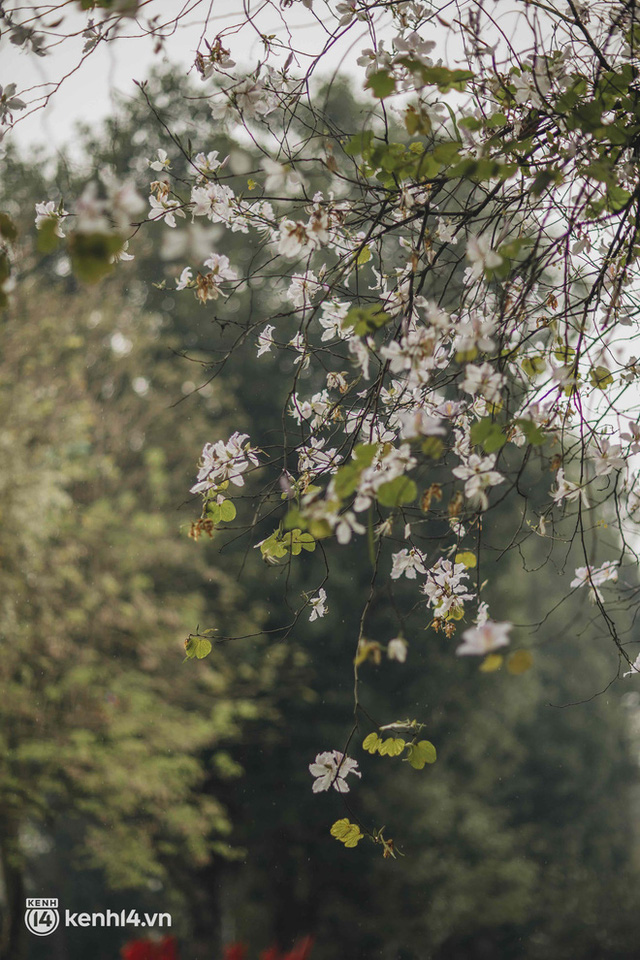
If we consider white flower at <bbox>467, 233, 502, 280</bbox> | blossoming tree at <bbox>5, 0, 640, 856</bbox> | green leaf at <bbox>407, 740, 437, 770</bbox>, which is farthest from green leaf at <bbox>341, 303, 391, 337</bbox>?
green leaf at <bbox>407, 740, 437, 770</bbox>

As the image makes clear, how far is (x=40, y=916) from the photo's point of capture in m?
7.59

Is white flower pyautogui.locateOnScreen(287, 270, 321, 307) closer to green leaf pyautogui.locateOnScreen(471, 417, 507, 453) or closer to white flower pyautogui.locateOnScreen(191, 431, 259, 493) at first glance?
white flower pyautogui.locateOnScreen(191, 431, 259, 493)

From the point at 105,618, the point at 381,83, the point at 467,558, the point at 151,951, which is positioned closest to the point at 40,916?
the point at 105,618

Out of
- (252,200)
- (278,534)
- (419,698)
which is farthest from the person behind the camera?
(419,698)

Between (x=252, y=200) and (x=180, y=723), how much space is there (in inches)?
227

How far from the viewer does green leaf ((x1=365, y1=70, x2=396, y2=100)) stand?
111 centimetres

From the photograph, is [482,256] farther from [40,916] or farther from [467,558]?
[40,916]

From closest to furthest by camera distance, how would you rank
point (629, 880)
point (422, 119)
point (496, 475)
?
1. point (422, 119)
2. point (496, 475)
3. point (629, 880)

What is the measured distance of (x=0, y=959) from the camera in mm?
6133

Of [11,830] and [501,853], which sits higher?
[11,830]

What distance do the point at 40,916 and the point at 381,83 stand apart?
28.5 ft

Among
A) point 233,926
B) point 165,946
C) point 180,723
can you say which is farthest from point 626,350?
point 233,926

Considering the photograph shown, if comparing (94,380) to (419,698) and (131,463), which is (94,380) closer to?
(131,463)

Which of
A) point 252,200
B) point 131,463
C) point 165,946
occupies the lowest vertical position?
point 165,946
